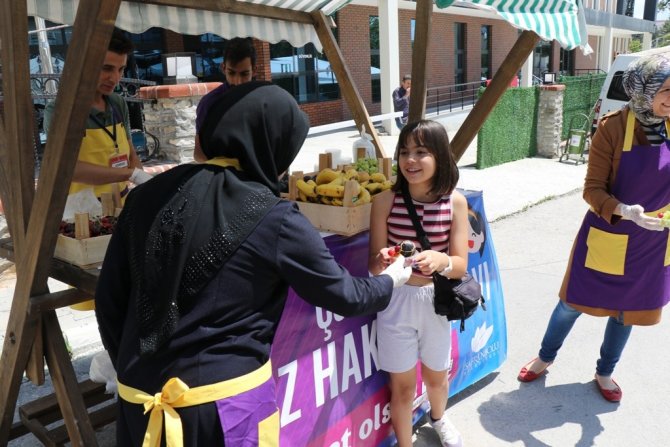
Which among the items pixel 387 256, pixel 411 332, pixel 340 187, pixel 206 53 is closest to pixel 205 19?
pixel 340 187

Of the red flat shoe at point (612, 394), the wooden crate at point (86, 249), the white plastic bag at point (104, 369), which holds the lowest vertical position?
the red flat shoe at point (612, 394)

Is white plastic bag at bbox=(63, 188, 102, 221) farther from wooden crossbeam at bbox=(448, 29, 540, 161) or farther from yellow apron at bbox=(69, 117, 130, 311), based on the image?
wooden crossbeam at bbox=(448, 29, 540, 161)

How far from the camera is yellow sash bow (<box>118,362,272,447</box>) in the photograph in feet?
4.84

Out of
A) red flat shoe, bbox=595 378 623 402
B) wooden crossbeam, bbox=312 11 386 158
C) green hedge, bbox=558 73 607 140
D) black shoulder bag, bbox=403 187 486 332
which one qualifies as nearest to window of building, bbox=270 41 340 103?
green hedge, bbox=558 73 607 140

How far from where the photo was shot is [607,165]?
2.89 m

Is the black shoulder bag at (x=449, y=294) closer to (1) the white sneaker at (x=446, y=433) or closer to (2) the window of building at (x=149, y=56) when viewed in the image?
(1) the white sneaker at (x=446, y=433)

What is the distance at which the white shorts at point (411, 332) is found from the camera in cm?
245

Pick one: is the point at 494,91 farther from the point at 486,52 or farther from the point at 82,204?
the point at 486,52

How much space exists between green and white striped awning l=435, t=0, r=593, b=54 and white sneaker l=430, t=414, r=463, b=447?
2.11 m

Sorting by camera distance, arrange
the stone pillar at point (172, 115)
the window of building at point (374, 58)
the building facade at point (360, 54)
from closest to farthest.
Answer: the stone pillar at point (172, 115)
the building facade at point (360, 54)
the window of building at point (374, 58)

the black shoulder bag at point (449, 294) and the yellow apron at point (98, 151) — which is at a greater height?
the yellow apron at point (98, 151)

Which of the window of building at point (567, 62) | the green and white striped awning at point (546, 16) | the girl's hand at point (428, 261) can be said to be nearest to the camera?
the girl's hand at point (428, 261)

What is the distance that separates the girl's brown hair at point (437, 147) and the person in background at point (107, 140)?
143cm

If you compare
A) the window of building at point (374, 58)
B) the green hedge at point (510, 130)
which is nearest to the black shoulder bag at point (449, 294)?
the green hedge at point (510, 130)
